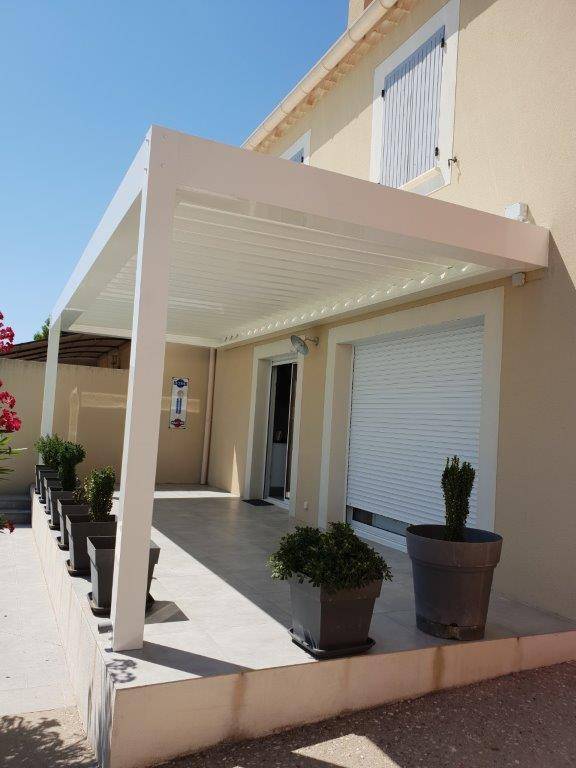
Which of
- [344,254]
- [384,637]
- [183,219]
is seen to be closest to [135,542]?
[384,637]

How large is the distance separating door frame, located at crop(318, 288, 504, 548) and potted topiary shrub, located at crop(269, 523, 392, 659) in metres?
2.26

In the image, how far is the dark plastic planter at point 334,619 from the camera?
3.61 meters

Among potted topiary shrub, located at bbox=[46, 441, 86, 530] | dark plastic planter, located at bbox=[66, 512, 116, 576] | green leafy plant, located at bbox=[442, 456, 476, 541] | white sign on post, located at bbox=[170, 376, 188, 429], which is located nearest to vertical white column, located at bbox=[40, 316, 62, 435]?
potted topiary shrub, located at bbox=[46, 441, 86, 530]

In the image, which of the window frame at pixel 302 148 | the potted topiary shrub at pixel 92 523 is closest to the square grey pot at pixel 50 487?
the potted topiary shrub at pixel 92 523

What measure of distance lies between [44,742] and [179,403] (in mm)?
10169

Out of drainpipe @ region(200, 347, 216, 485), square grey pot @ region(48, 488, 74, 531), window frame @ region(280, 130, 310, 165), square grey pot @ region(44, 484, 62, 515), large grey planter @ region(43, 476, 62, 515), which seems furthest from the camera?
drainpipe @ region(200, 347, 216, 485)

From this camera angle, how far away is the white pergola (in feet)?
11.6

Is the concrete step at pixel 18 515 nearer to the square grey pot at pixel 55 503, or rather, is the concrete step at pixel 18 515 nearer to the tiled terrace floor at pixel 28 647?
the tiled terrace floor at pixel 28 647

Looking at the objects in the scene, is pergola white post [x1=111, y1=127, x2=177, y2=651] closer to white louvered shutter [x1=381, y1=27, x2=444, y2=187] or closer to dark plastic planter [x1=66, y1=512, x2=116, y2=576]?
dark plastic planter [x1=66, y1=512, x2=116, y2=576]

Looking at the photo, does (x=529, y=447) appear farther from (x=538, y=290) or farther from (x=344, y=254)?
(x=344, y=254)

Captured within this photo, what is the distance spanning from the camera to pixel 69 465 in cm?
837

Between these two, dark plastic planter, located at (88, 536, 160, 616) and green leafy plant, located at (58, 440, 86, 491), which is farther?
green leafy plant, located at (58, 440, 86, 491)

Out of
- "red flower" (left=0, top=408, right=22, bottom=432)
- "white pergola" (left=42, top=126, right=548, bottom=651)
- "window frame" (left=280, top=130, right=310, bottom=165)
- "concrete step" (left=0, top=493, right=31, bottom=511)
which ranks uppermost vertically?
"window frame" (left=280, top=130, right=310, bottom=165)

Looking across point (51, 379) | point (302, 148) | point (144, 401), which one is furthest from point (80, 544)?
point (302, 148)
